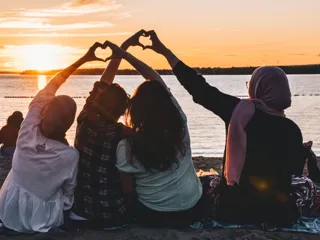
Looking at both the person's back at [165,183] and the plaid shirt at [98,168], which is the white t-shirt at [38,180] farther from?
the person's back at [165,183]

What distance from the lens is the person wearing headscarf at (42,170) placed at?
14.8ft

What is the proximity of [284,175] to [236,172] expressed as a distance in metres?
0.45

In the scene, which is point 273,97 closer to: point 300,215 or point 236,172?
point 236,172

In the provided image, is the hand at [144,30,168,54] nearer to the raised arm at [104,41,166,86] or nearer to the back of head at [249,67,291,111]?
the raised arm at [104,41,166,86]

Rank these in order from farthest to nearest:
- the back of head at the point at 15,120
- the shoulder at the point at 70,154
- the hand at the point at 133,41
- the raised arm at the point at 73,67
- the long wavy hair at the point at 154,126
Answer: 1. the back of head at the point at 15,120
2. the hand at the point at 133,41
3. the raised arm at the point at 73,67
4. the shoulder at the point at 70,154
5. the long wavy hair at the point at 154,126

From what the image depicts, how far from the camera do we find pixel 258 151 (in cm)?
455

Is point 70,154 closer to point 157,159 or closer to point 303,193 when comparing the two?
point 157,159

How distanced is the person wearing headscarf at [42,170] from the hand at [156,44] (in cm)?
108

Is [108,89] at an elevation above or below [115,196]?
above

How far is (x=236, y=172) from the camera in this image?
461cm

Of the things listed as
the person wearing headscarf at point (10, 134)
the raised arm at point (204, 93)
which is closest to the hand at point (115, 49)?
the raised arm at point (204, 93)

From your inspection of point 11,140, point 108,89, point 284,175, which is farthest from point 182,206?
point 11,140

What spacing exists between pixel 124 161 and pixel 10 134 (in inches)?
244

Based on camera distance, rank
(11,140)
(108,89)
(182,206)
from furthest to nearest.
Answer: (11,140) < (182,206) < (108,89)
